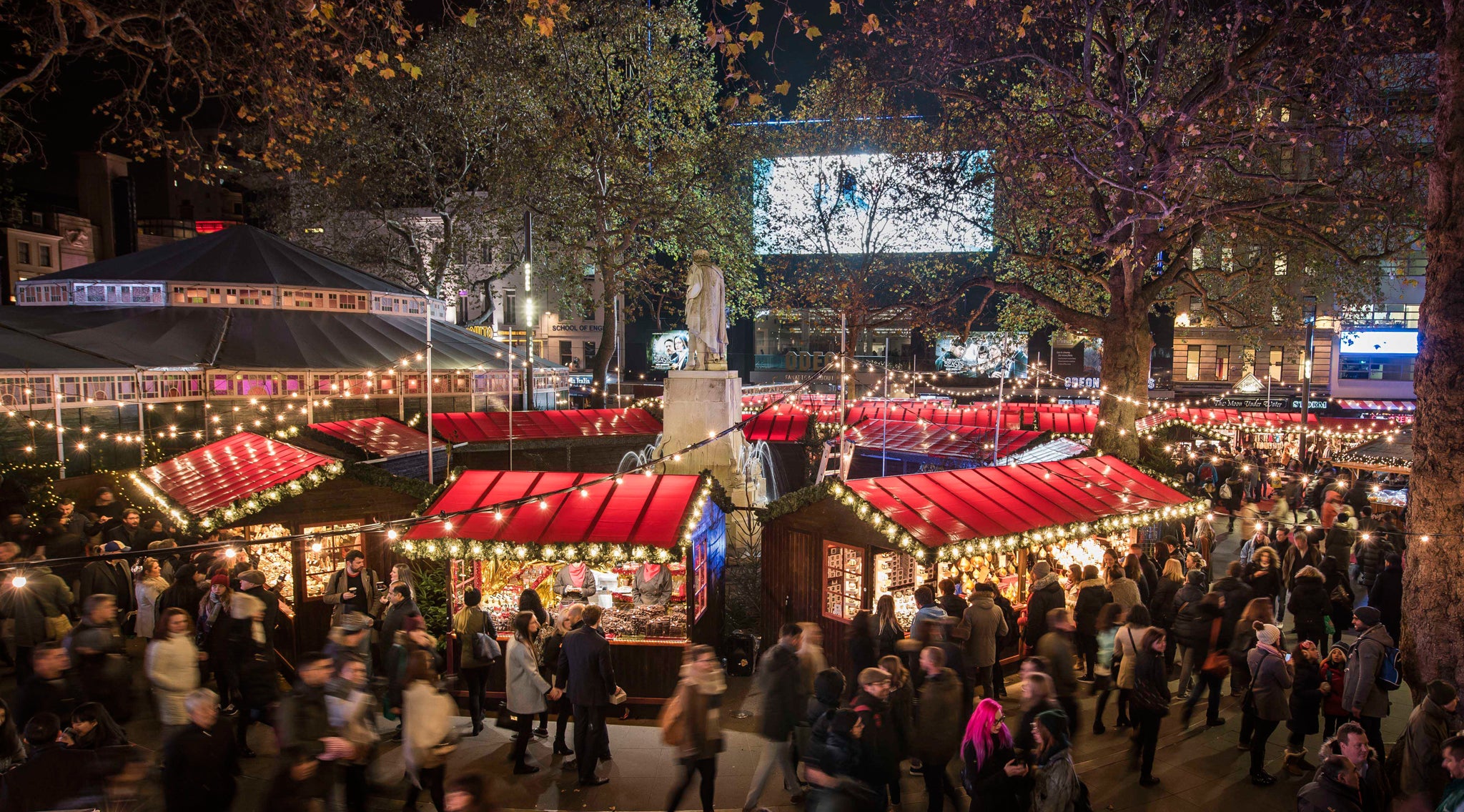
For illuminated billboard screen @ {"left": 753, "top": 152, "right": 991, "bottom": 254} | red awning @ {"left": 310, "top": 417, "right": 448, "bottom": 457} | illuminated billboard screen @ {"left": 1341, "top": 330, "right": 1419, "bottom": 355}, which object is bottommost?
red awning @ {"left": 310, "top": 417, "right": 448, "bottom": 457}

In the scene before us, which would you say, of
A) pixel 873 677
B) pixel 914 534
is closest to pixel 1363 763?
pixel 873 677

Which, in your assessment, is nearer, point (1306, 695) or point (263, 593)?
point (1306, 695)

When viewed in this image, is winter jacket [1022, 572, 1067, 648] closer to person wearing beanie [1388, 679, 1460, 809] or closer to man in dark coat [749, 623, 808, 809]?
person wearing beanie [1388, 679, 1460, 809]

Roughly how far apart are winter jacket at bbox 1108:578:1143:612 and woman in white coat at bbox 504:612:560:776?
235 inches

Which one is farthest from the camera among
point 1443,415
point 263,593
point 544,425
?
point 544,425

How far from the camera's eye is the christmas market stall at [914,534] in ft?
27.6

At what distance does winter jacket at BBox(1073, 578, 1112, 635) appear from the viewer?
831cm

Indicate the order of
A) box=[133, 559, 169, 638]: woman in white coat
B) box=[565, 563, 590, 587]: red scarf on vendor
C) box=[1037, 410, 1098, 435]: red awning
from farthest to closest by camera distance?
box=[1037, 410, 1098, 435]: red awning < box=[565, 563, 590, 587]: red scarf on vendor < box=[133, 559, 169, 638]: woman in white coat

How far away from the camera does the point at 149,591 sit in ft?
29.5

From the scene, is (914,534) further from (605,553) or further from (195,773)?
(195,773)

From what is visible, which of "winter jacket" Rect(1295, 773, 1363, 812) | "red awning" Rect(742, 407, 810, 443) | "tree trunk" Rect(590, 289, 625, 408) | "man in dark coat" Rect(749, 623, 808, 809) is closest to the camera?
"winter jacket" Rect(1295, 773, 1363, 812)

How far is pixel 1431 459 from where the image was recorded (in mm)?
7180

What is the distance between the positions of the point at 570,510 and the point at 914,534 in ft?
12.8

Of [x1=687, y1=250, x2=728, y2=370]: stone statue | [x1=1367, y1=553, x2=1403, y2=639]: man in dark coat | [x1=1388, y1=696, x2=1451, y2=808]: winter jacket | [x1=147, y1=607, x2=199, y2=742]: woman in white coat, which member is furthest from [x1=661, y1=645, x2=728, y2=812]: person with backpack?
[x1=1367, y1=553, x2=1403, y2=639]: man in dark coat
